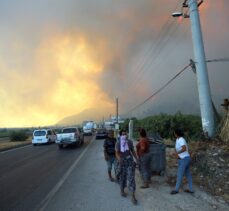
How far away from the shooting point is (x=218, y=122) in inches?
585

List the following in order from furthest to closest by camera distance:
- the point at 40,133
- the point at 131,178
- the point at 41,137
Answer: the point at 40,133 → the point at 41,137 → the point at 131,178

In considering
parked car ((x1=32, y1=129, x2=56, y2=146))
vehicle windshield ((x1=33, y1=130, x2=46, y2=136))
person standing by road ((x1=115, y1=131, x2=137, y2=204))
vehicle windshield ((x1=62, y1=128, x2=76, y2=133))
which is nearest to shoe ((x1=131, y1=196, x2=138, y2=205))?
person standing by road ((x1=115, y1=131, x2=137, y2=204))

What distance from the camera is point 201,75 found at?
48.5 ft

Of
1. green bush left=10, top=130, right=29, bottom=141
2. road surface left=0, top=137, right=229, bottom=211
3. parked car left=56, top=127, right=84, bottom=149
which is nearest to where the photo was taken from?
road surface left=0, top=137, right=229, bottom=211

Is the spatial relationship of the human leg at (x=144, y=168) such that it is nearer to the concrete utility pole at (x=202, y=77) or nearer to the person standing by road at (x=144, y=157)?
the person standing by road at (x=144, y=157)

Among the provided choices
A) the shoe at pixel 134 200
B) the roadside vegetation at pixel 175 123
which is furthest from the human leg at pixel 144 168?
the roadside vegetation at pixel 175 123

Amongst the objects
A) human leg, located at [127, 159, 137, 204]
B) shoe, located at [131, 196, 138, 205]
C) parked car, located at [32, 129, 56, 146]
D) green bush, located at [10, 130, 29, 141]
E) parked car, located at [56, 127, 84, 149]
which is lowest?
shoe, located at [131, 196, 138, 205]

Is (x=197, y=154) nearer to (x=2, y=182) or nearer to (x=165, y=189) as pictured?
(x=165, y=189)

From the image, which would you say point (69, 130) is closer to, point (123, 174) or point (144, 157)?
point (144, 157)

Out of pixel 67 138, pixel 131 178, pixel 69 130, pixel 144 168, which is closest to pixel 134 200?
pixel 131 178

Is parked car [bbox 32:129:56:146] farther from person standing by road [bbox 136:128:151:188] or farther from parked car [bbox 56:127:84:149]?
person standing by road [bbox 136:128:151:188]

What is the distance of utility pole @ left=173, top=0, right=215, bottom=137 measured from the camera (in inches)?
573

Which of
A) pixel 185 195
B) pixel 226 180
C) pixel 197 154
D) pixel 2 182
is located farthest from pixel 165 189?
pixel 2 182

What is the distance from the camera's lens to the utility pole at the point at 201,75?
573 inches
